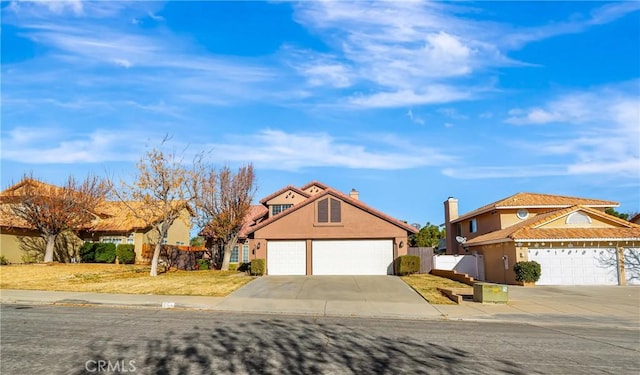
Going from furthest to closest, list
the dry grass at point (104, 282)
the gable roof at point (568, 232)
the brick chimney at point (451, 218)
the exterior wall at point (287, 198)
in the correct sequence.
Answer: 1. the brick chimney at point (451, 218)
2. the exterior wall at point (287, 198)
3. the gable roof at point (568, 232)
4. the dry grass at point (104, 282)

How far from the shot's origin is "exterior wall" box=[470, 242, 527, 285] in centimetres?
2603

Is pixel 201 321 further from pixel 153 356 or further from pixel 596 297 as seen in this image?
pixel 596 297

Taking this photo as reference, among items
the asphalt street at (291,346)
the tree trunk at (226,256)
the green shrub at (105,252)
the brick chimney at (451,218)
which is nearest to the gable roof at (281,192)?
the tree trunk at (226,256)

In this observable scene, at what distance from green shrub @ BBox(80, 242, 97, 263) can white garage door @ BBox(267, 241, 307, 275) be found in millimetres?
14312

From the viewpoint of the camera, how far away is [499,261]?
2825 cm

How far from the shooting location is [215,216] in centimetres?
3378

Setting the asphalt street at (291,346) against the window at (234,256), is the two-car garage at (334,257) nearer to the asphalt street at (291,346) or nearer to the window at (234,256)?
the window at (234,256)

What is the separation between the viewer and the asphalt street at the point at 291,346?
7.38m

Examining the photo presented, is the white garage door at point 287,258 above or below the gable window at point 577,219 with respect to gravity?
below

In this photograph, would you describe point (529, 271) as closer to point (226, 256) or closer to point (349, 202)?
point (349, 202)

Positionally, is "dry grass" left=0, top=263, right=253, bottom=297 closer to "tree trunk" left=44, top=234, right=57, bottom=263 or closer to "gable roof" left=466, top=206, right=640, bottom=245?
"tree trunk" left=44, top=234, right=57, bottom=263

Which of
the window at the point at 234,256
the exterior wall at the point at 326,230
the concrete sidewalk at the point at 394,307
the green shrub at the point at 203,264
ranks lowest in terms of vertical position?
the concrete sidewalk at the point at 394,307

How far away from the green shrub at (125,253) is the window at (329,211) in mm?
15195

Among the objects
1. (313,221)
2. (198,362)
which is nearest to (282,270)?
(313,221)
